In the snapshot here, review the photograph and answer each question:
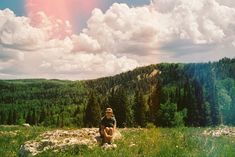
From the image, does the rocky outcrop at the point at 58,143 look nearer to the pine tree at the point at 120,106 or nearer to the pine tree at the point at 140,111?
the pine tree at the point at 120,106

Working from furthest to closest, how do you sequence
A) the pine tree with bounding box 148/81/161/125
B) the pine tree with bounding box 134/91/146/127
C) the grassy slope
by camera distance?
the pine tree with bounding box 148/81/161/125, the pine tree with bounding box 134/91/146/127, the grassy slope

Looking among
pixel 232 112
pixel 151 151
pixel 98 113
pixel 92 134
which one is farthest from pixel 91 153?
pixel 98 113

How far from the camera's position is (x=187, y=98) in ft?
333

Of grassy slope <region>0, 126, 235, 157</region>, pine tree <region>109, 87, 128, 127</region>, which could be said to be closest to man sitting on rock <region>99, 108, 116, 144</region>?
grassy slope <region>0, 126, 235, 157</region>

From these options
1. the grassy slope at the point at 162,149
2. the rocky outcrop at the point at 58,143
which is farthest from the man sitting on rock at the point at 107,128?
the grassy slope at the point at 162,149

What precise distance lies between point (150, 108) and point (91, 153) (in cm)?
8401

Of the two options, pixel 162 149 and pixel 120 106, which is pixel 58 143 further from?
pixel 120 106

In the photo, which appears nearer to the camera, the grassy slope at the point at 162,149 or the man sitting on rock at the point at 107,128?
the grassy slope at the point at 162,149

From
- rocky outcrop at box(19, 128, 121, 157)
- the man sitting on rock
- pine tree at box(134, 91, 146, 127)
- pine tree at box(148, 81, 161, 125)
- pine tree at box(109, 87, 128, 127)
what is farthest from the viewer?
pine tree at box(148, 81, 161, 125)

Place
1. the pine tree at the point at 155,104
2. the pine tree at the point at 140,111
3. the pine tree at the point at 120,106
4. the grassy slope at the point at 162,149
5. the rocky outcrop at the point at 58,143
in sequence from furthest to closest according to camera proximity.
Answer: the pine tree at the point at 155,104 < the pine tree at the point at 140,111 < the pine tree at the point at 120,106 < the rocky outcrop at the point at 58,143 < the grassy slope at the point at 162,149

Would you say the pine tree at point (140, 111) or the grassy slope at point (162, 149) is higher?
the grassy slope at point (162, 149)

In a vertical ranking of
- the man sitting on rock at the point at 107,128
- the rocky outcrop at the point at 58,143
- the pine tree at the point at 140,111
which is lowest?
the pine tree at the point at 140,111

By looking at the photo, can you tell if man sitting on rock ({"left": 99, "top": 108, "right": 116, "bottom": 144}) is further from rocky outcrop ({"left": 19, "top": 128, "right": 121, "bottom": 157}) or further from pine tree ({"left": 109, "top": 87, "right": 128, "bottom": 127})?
pine tree ({"left": 109, "top": 87, "right": 128, "bottom": 127})

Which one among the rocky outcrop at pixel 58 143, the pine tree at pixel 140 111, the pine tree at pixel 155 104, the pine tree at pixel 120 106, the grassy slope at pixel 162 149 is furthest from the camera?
the pine tree at pixel 155 104
